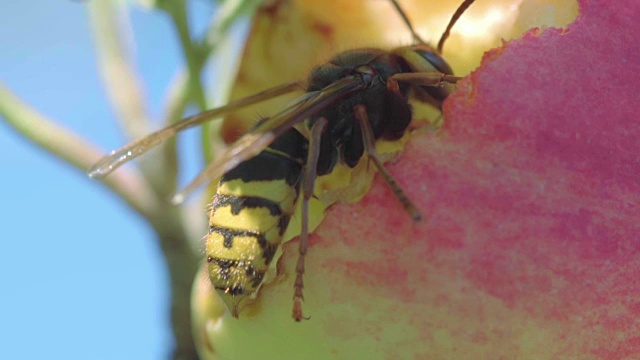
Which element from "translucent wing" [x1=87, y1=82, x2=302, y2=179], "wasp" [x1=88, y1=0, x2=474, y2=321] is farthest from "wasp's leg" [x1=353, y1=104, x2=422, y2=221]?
"translucent wing" [x1=87, y1=82, x2=302, y2=179]

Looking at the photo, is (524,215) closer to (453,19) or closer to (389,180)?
(389,180)

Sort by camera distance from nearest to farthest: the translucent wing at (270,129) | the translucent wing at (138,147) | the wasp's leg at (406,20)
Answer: the translucent wing at (270,129) → the translucent wing at (138,147) → the wasp's leg at (406,20)

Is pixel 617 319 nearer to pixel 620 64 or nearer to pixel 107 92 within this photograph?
pixel 620 64

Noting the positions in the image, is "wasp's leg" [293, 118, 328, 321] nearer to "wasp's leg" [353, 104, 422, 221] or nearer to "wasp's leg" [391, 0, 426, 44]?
"wasp's leg" [353, 104, 422, 221]

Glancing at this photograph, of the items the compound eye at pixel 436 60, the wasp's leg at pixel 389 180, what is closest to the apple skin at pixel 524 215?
the wasp's leg at pixel 389 180

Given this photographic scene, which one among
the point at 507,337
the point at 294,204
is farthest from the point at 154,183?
the point at 507,337

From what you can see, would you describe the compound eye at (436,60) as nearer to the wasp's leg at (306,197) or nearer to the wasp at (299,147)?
the wasp at (299,147)
